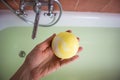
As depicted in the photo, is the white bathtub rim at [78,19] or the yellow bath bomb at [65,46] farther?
the white bathtub rim at [78,19]

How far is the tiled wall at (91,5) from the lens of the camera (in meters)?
1.36

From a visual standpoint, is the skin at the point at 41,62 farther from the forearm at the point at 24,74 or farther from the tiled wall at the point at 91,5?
the tiled wall at the point at 91,5

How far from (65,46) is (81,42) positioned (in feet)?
1.95

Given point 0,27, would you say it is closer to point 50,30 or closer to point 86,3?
point 50,30

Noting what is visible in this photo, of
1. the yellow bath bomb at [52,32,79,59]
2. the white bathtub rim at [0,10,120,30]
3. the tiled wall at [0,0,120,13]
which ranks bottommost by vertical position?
the yellow bath bomb at [52,32,79,59]

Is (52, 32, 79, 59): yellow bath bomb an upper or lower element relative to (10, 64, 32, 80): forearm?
upper

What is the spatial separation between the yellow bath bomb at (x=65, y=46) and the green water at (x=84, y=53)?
1.68 feet

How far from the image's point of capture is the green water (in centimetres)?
150

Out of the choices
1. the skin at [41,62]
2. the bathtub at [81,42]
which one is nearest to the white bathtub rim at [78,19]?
the bathtub at [81,42]

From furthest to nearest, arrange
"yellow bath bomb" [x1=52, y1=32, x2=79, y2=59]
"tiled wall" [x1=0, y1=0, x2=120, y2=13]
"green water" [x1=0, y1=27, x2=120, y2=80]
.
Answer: "green water" [x1=0, y1=27, x2=120, y2=80] < "tiled wall" [x1=0, y1=0, x2=120, y2=13] < "yellow bath bomb" [x1=52, y1=32, x2=79, y2=59]

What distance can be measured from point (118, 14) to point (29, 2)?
0.63m

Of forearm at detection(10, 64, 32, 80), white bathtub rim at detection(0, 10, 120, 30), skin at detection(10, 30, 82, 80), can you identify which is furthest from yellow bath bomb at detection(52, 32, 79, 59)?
white bathtub rim at detection(0, 10, 120, 30)

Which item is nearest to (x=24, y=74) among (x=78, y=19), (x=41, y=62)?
(x=41, y=62)

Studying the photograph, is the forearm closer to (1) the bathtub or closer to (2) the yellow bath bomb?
(2) the yellow bath bomb
